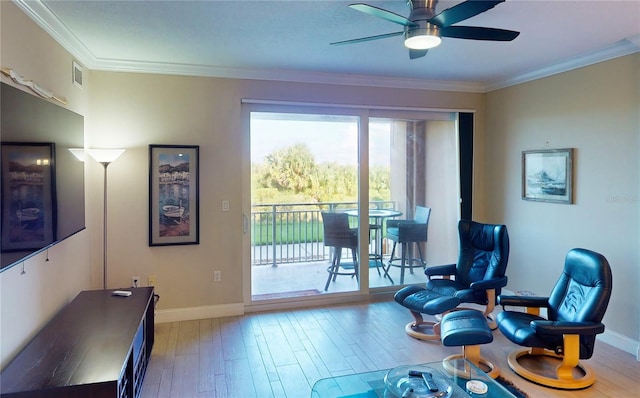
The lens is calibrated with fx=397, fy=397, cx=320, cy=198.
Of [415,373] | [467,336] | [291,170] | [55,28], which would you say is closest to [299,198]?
[291,170]

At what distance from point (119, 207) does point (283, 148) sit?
1.80 metres

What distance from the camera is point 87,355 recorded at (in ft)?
7.39

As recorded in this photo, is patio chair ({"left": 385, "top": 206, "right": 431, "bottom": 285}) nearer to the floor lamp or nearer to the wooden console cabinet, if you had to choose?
the wooden console cabinet

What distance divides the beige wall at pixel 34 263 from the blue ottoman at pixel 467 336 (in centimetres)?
267

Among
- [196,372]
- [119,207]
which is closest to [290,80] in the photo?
[119,207]

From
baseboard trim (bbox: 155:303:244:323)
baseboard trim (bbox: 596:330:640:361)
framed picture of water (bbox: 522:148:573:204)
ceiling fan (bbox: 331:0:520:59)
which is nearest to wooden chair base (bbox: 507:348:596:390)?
baseboard trim (bbox: 596:330:640:361)

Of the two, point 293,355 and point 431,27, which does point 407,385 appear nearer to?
point 293,355

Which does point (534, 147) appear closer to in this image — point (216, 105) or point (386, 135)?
point (386, 135)

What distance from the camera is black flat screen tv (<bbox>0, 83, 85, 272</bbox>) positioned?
1993 millimetres

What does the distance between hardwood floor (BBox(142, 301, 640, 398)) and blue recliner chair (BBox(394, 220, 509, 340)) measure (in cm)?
28

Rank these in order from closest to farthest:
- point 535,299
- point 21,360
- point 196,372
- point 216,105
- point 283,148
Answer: point 21,360 → point 196,372 → point 535,299 → point 216,105 → point 283,148

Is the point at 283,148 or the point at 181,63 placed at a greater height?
the point at 181,63

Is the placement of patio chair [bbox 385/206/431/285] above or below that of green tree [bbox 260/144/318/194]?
below

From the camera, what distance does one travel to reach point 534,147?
14.3ft
